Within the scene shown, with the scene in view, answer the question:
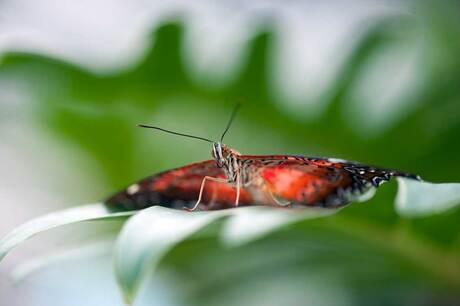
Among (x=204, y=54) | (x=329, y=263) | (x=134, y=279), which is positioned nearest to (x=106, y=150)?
(x=204, y=54)

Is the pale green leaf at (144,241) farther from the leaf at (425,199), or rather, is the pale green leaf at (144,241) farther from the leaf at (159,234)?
the leaf at (425,199)

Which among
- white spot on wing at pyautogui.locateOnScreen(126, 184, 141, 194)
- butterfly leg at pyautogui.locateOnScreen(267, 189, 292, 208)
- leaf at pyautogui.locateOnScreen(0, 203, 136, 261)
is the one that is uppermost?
leaf at pyautogui.locateOnScreen(0, 203, 136, 261)

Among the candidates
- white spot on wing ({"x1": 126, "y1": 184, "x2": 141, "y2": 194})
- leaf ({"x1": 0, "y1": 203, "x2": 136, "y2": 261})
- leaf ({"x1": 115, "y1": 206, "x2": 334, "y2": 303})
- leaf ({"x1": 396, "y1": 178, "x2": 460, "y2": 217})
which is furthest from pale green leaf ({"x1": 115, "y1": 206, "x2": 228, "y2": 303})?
white spot on wing ({"x1": 126, "y1": 184, "x2": 141, "y2": 194})

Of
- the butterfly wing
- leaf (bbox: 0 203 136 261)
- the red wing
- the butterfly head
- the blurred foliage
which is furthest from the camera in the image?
the blurred foliage

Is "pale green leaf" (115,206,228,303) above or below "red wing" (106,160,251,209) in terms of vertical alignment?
above

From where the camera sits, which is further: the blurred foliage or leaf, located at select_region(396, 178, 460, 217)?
the blurred foliage

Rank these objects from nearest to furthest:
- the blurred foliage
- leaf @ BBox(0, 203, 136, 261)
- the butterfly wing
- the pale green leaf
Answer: the pale green leaf < leaf @ BBox(0, 203, 136, 261) < the butterfly wing < the blurred foliage

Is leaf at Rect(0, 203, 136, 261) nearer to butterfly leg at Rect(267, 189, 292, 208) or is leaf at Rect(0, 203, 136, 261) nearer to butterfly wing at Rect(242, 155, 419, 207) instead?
butterfly wing at Rect(242, 155, 419, 207)
